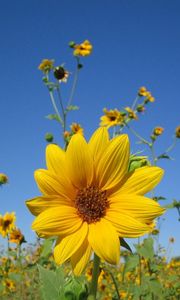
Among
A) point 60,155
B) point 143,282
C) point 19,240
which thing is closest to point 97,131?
point 60,155

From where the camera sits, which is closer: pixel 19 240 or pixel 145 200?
pixel 145 200

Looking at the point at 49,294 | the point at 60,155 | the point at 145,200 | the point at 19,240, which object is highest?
the point at 19,240

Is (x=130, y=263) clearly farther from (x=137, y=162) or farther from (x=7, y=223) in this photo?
(x=7, y=223)

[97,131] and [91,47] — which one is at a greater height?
[91,47]

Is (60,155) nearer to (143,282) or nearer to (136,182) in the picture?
(136,182)

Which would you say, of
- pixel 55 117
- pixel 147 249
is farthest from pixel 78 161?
pixel 55 117

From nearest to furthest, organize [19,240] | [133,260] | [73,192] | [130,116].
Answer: [73,192] → [133,260] → [19,240] → [130,116]
